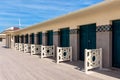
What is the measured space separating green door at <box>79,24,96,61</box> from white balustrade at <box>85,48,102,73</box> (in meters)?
1.60

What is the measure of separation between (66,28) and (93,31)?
2846mm

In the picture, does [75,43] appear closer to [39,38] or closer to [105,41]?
[105,41]

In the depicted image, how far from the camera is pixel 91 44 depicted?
981 centimetres

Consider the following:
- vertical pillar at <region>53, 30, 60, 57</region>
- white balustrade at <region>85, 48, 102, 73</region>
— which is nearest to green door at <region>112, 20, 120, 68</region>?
white balustrade at <region>85, 48, 102, 73</region>

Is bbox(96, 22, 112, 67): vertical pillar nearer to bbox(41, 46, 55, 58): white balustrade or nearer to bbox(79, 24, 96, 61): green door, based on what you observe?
bbox(79, 24, 96, 61): green door

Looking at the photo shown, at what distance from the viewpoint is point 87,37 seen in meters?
10.2

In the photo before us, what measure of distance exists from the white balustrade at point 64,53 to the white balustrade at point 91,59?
2.67 m

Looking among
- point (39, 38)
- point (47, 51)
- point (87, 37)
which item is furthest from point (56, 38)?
point (39, 38)

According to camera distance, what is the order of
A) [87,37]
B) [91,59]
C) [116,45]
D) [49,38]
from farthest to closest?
[49,38]
[87,37]
[116,45]
[91,59]

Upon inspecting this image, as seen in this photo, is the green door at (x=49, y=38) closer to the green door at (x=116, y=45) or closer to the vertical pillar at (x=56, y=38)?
the vertical pillar at (x=56, y=38)

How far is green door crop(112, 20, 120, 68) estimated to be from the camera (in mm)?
7918

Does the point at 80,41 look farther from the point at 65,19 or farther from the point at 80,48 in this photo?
the point at 65,19

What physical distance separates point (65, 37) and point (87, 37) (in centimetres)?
251

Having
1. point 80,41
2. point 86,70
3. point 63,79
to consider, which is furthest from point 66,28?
point 63,79
